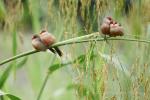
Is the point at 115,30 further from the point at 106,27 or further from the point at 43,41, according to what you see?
the point at 43,41

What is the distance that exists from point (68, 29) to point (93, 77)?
223 millimetres

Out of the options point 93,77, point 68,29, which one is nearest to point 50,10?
point 68,29

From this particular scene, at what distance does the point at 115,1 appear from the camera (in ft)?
3.97

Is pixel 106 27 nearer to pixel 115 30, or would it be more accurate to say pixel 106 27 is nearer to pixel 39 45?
pixel 115 30

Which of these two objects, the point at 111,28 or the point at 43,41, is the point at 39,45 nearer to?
the point at 43,41

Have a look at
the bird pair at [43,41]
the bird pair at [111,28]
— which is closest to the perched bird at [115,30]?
the bird pair at [111,28]

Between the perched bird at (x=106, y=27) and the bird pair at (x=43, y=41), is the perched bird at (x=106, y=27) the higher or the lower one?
the higher one

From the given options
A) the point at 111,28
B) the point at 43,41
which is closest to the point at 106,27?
the point at 111,28

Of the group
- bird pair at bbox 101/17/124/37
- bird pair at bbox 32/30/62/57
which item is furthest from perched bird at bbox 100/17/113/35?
bird pair at bbox 32/30/62/57

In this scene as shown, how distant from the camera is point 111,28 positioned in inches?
42.6

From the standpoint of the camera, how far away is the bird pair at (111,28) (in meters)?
1.08

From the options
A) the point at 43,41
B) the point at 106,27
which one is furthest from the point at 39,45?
the point at 106,27

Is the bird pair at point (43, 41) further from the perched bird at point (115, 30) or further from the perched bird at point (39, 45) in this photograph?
the perched bird at point (115, 30)

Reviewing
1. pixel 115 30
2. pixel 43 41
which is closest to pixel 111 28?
pixel 115 30
